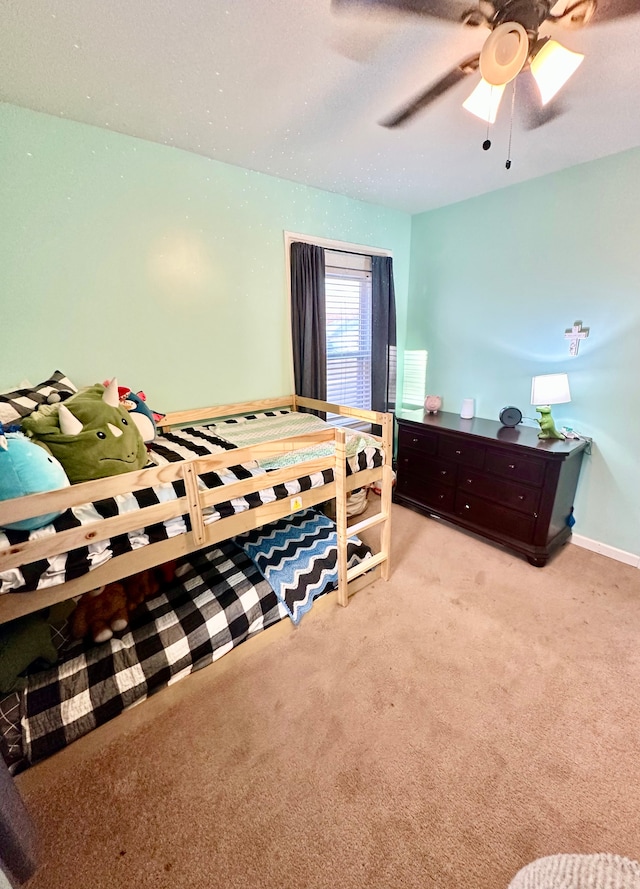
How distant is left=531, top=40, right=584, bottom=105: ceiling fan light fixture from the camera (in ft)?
3.58

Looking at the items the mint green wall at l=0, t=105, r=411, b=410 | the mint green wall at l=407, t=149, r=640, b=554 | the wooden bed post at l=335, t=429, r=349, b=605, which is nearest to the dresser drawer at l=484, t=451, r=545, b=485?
the mint green wall at l=407, t=149, r=640, b=554

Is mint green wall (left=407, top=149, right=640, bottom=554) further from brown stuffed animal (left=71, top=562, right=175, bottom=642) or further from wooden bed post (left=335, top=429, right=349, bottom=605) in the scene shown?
brown stuffed animal (left=71, top=562, right=175, bottom=642)

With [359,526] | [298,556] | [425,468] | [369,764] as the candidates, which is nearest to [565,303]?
[425,468]

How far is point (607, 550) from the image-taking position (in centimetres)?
241

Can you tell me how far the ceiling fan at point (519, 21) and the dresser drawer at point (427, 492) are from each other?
7.36ft

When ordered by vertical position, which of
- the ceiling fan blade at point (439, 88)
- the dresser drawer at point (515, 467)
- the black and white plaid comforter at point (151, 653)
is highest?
the ceiling fan blade at point (439, 88)

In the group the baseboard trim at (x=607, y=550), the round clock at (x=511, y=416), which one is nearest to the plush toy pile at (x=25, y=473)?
the round clock at (x=511, y=416)

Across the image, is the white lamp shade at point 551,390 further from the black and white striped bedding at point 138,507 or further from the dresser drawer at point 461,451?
the black and white striped bedding at point 138,507

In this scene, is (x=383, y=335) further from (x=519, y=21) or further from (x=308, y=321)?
(x=519, y=21)

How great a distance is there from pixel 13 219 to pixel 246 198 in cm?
133

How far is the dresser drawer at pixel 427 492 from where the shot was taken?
9.05ft

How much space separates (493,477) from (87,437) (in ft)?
7.90

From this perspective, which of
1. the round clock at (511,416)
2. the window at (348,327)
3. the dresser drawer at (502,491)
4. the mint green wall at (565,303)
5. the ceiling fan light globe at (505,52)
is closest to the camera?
the ceiling fan light globe at (505,52)

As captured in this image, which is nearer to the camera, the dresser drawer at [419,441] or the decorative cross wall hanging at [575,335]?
the decorative cross wall hanging at [575,335]
